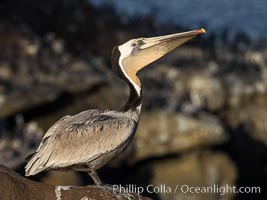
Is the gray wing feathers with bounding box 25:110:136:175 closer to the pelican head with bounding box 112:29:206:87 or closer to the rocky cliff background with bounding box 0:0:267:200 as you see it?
the pelican head with bounding box 112:29:206:87

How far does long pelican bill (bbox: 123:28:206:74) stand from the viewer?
7746 mm

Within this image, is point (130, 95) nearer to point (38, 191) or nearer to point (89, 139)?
point (89, 139)

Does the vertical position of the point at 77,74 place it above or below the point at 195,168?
above

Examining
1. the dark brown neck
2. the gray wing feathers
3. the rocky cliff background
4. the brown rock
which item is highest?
the dark brown neck

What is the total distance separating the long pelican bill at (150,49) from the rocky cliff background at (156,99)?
16.6 feet

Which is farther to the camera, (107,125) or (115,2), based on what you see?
(115,2)

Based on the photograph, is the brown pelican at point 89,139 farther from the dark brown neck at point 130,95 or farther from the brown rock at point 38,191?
the brown rock at point 38,191

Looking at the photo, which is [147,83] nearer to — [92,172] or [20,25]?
[20,25]

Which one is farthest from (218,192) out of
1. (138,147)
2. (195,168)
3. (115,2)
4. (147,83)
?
(115,2)

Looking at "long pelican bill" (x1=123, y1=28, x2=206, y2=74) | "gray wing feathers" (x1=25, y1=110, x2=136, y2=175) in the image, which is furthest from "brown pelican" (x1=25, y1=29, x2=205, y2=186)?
"long pelican bill" (x1=123, y1=28, x2=206, y2=74)

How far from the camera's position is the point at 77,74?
58.4ft

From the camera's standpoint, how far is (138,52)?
25.5 feet

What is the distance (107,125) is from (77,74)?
1050 centimetres

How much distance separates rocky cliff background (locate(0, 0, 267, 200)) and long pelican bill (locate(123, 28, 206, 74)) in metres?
5.07
